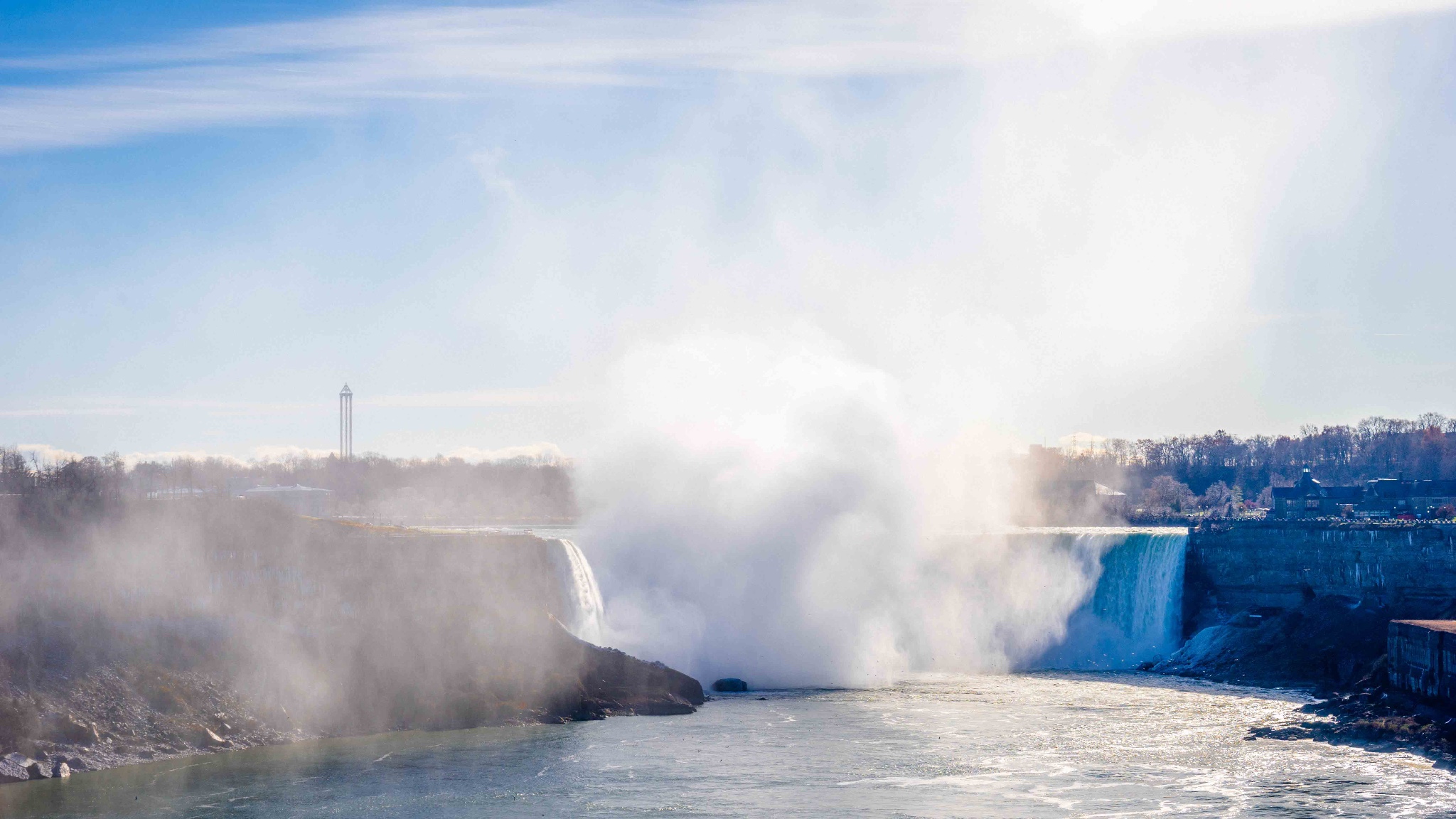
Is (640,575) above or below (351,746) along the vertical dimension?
above

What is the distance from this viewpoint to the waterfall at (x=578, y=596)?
6347 centimetres

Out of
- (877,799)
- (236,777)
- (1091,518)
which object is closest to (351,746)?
(236,777)

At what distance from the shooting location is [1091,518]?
141 meters

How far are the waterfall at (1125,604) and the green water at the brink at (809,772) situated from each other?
702 inches

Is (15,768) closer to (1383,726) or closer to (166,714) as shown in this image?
(166,714)

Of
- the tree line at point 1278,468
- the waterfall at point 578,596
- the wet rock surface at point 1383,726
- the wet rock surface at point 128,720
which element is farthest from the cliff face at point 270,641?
the tree line at point 1278,468

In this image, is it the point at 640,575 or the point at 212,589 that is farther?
the point at 640,575

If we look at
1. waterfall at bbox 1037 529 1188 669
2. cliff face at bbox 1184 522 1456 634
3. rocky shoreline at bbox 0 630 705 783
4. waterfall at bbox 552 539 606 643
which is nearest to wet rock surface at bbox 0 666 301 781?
rocky shoreline at bbox 0 630 705 783

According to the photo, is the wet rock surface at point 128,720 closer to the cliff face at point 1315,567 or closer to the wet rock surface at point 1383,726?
the wet rock surface at point 1383,726

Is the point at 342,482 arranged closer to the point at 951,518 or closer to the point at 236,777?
the point at 951,518

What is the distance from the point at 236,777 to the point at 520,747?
956 centimetres

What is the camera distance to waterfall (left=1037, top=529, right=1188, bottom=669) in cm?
7331

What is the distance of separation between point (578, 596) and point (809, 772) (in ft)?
76.3

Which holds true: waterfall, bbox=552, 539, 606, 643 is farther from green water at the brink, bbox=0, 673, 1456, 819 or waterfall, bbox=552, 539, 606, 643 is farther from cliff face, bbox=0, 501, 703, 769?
green water at the brink, bbox=0, 673, 1456, 819
